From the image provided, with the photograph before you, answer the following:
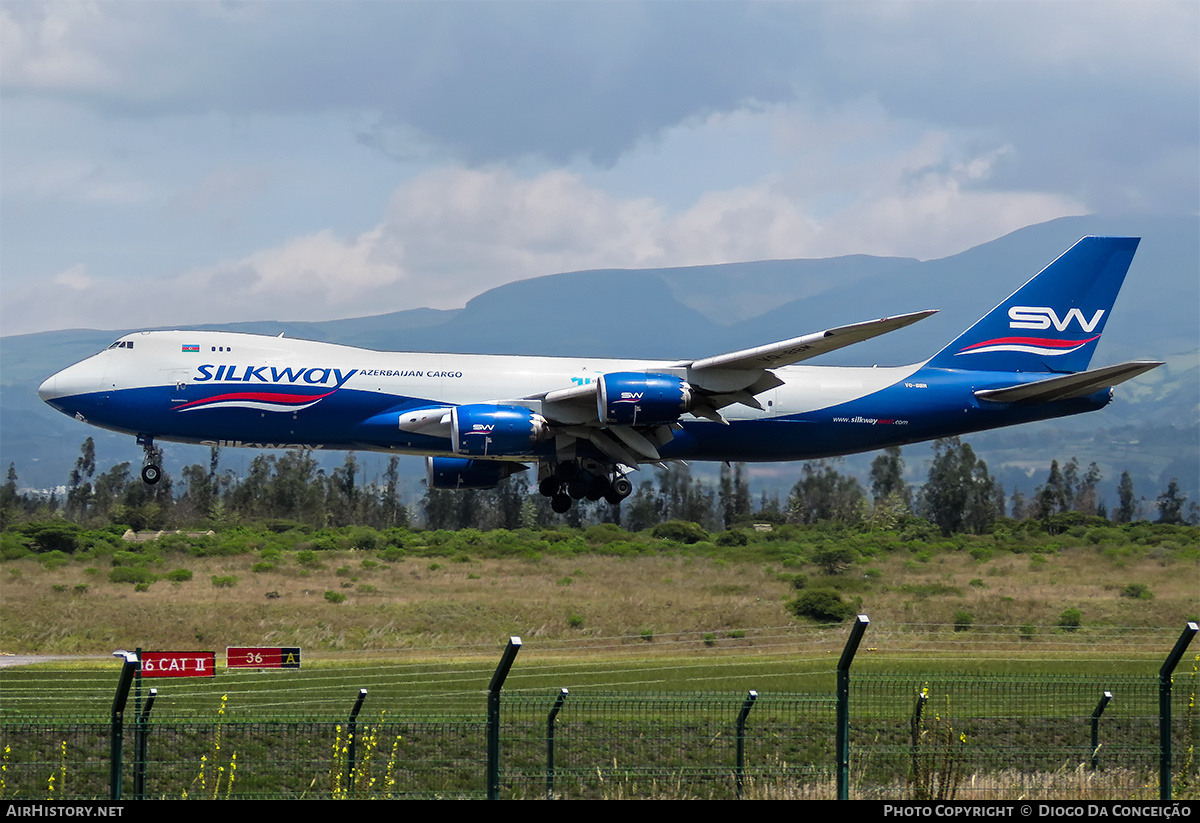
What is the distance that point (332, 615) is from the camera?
44719 millimetres

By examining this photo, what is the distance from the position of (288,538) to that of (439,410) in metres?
33.7

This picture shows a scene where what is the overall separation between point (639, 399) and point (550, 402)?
126 inches

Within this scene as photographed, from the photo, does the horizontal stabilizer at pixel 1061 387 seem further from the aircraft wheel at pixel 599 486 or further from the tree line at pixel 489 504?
the tree line at pixel 489 504

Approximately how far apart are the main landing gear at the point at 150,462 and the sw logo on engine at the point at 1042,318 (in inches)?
1095

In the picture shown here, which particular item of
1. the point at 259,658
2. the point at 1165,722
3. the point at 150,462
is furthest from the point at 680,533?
the point at 1165,722

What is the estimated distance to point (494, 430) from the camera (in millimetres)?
36531

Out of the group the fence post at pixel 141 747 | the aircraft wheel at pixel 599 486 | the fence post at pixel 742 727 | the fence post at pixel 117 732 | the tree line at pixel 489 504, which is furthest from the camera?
the tree line at pixel 489 504

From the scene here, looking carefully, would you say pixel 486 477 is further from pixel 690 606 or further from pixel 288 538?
pixel 288 538

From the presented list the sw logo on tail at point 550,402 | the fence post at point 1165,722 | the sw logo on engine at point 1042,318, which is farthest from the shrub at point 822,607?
the fence post at point 1165,722

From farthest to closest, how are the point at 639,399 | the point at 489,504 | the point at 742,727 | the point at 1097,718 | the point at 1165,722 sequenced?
the point at 489,504, the point at 639,399, the point at 1097,718, the point at 742,727, the point at 1165,722

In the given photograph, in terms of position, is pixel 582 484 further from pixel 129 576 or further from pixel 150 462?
pixel 129 576

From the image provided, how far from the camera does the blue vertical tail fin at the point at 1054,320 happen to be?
44031 mm
